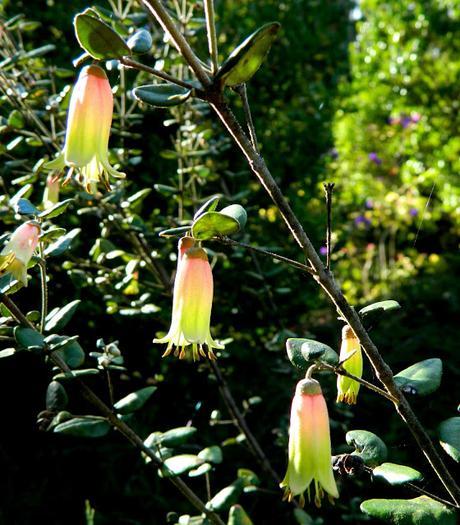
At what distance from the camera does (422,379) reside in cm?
106

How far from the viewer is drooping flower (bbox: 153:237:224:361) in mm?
977

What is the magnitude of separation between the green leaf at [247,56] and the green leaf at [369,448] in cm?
60

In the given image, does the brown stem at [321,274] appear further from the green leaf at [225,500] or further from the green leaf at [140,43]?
the green leaf at [225,500]

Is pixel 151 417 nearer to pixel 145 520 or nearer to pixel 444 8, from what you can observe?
pixel 145 520

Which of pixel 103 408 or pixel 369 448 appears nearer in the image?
pixel 369 448

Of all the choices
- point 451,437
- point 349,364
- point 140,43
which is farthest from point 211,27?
point 451,437

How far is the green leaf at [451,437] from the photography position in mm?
987

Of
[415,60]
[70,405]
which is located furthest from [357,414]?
[415,60]

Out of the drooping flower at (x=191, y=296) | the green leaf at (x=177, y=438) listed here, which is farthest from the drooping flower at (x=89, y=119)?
the green leaf at (x=177, y=438)

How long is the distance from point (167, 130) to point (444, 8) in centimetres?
314

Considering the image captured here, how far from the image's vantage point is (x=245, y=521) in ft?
4.94

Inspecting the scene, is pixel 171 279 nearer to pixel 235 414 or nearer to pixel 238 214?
pixel 235 414

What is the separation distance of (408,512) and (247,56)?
666 millimetres

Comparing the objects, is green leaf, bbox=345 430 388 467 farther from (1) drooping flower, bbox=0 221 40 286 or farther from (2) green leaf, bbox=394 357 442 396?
(1) drooping flower, bbox=0 221 40 286
